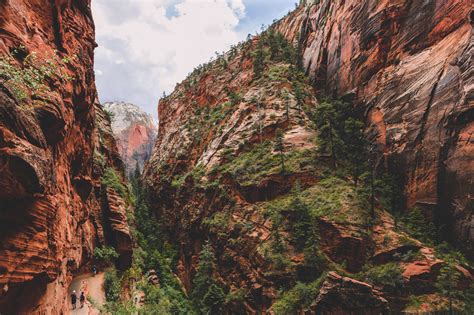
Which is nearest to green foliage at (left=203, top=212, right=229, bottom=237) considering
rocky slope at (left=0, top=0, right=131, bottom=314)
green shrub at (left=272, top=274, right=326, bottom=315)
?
green shrub at (left=272, top=274, right=326, bottom=315)

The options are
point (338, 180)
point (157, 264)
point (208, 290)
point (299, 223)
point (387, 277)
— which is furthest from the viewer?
point (157, 264)

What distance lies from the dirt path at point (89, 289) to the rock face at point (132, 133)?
12351cm

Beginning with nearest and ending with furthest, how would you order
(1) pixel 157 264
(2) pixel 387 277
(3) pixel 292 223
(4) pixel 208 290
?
(2) pixel 387 277 < (3) pixel 292 223 < (4) pixel 208 290 < (1) pixel 157 264

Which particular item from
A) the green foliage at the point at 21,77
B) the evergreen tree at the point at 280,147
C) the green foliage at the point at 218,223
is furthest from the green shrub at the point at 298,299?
the green foliage at the point at 21,77

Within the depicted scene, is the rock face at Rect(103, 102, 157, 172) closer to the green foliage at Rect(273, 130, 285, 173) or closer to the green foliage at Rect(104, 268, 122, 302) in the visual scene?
the green foliage at Rect(273, 130, 285, 173)

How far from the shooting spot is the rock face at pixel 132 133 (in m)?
151

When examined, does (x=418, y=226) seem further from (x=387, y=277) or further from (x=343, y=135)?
(x=343, y=135)

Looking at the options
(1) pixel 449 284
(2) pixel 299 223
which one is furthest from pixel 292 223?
(1) pixel 449 284

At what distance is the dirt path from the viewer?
20828mm

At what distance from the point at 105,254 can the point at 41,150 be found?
1870 centimetres

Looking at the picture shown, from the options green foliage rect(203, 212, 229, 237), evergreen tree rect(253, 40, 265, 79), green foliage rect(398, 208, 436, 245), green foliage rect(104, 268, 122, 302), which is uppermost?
evergreen tree rect(253, 40, 265, 79)

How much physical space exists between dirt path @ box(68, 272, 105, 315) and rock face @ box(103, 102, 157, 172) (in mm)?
123514

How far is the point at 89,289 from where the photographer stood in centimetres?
2423

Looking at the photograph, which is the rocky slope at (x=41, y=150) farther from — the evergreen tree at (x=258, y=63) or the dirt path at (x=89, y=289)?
the evergreen tree at (x=258, y=63)
